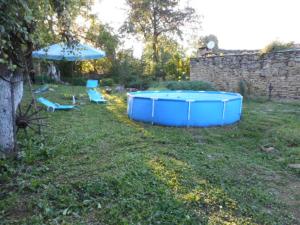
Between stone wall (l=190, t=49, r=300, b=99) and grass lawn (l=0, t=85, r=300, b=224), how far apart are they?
443 cm

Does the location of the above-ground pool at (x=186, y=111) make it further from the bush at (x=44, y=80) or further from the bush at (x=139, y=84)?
the bush at (x=44, y=80)

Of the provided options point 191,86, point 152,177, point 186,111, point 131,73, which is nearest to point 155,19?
point 131,73

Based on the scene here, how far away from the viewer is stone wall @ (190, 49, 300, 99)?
1105 cm

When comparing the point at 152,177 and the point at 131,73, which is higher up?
the point at 131,73

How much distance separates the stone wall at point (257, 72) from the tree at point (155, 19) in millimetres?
7061

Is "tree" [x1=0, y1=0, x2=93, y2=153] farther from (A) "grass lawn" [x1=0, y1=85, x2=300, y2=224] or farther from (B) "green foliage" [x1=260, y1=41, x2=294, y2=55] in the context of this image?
(B) "green foliage" [x1=260, y1=41, x2=294, y2=55]

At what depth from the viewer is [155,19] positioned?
22047 millimetres

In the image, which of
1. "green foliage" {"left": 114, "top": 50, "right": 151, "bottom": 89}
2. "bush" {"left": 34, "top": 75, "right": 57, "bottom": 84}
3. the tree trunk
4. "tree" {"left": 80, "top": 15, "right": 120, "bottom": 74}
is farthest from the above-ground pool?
"bush" {"left": 34, "top": 75, "right": 57, "bottom": 84}

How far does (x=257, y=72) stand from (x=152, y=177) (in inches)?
380

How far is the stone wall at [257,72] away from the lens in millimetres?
11055

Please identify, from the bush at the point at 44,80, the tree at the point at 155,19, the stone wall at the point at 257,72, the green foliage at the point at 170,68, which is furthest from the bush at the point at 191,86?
the bush at the point at 44,80

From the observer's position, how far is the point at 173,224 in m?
3.13

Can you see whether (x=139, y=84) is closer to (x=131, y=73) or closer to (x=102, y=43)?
(x=131, y=73)

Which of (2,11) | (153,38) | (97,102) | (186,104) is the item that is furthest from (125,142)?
(153,38)
